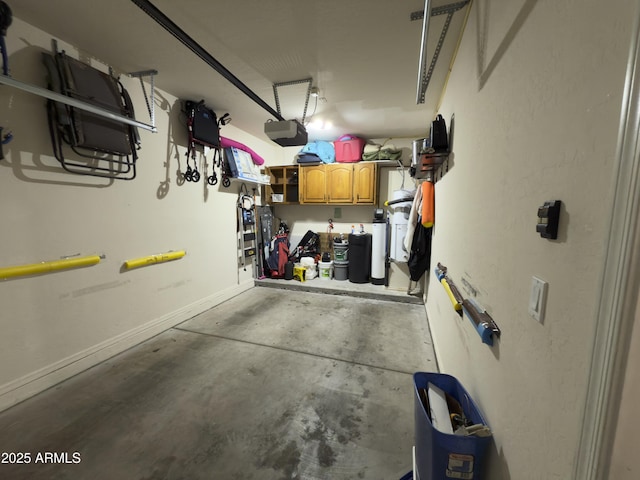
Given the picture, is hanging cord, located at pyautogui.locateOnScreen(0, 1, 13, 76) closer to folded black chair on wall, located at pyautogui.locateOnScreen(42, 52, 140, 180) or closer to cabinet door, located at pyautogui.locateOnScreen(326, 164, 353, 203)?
folded black chair on wall, located at pyautogui.locateOnScreen(42, 52, 140, 180)

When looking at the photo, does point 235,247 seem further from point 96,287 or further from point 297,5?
point 297,5

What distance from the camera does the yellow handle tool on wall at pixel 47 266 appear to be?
174 centimetres

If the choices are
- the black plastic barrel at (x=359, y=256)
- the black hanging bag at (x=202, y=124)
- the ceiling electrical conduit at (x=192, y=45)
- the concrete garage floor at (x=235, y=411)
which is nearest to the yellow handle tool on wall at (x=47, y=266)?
the concrete garage floor at (x=235, y=411)

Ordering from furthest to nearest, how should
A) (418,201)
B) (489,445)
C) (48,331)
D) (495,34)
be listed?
(418,201) < (48,331) < (495,34) < (489,445)

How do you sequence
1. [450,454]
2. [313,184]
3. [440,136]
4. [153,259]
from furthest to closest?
[313,184] < [153,259] < [440,136] < [450,454]

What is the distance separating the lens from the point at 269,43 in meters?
2.01

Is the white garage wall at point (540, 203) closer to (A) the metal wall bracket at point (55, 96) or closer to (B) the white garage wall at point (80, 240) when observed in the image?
(A) the metal wall bracket at point (55, 96)

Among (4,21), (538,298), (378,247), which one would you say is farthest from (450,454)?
(378,247)

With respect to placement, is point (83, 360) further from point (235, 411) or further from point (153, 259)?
point (235, 411)

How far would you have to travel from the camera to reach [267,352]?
8.02 ft

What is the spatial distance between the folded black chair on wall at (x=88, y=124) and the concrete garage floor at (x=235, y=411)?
178 cm

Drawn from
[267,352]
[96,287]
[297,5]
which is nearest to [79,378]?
[96,287]

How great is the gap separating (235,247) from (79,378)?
2381mm

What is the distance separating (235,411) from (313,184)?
369cm
